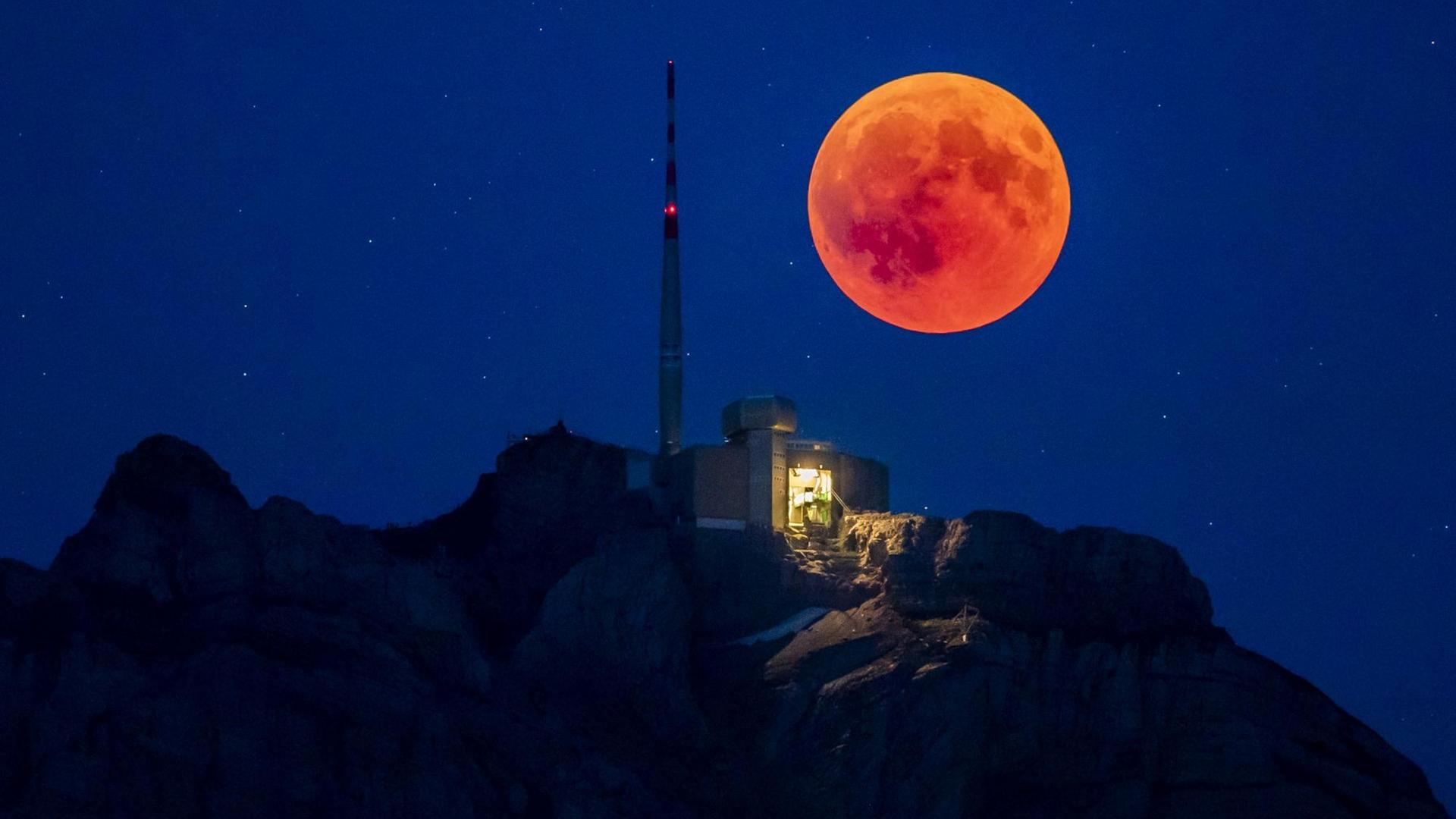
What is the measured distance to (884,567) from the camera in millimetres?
114375

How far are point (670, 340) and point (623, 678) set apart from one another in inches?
1183

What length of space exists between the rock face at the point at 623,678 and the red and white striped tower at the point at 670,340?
8107 mm

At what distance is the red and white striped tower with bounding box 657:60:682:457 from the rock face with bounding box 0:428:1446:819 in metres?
8.11

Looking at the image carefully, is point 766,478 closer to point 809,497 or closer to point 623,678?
point 809,497

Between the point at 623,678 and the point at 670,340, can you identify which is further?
the point at 670,340

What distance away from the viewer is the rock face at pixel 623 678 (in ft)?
304

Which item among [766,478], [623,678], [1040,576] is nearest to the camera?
[623,678]

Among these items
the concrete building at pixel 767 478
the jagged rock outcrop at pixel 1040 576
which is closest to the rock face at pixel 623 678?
the jagged rock outcrop at pixel 1040 576

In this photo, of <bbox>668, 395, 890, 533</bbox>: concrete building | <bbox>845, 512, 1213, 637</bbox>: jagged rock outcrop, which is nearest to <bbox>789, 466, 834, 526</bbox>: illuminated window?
<bbox>668, 395, 890, 533</bbox>: concrete building

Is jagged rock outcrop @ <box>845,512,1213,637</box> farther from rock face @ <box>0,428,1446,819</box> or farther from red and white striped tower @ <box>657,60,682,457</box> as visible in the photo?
red and white striped tower @ <box>657,60,682,457</box>

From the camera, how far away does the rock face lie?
92.6 m

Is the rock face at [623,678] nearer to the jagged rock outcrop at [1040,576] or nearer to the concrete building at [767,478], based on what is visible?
the jagged rock outcrop at [1040,576]

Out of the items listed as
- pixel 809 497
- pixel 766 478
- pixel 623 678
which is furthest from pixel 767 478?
pixel 623 678

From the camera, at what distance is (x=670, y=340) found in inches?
5246
